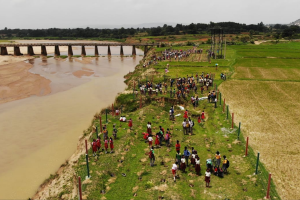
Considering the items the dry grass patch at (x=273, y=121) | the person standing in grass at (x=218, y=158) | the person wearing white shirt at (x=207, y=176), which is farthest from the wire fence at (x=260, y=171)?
the person wearing white shirt at (x=207, y=176)

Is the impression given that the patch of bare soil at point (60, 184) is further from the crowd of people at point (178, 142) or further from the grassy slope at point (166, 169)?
the crowd of people at point (178, 142)

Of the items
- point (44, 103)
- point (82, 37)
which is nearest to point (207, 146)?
point (44, 103)

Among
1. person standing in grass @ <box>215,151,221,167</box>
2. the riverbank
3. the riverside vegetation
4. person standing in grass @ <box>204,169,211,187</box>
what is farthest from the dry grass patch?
person standing in grass @ <box>204,169,211,187</box>

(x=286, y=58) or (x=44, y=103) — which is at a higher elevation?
(x=286, y=58)

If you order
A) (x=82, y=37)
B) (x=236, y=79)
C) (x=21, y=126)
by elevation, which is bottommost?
(x=21, y=126)

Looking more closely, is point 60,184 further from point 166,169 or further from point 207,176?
point 207,176

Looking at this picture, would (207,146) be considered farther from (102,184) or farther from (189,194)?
(102,184)
